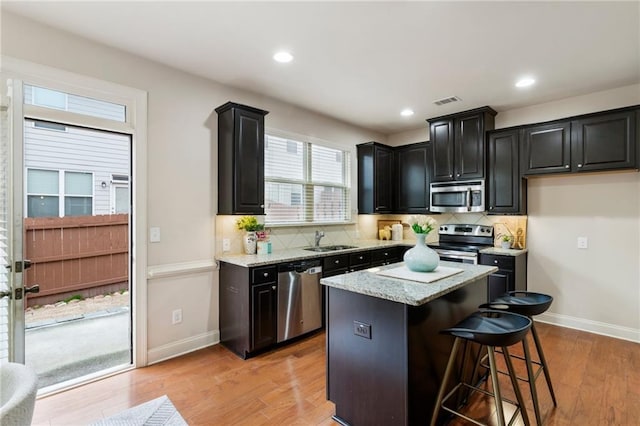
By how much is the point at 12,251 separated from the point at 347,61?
282 centimetres

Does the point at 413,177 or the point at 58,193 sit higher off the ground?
the point at 413,177

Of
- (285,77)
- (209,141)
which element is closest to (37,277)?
(209,141)

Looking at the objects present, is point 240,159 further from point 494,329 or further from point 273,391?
point 494,329

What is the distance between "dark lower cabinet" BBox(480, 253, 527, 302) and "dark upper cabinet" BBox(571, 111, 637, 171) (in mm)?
1249

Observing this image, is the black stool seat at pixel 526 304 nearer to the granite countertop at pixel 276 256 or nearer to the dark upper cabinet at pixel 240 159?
the granite countertop at pixel 276 256

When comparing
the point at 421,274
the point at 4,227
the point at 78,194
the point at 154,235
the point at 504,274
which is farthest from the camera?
the point at 78,194

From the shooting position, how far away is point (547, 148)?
3.74m

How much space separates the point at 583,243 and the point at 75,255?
6.36 metres

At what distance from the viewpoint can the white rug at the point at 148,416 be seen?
6.74ft

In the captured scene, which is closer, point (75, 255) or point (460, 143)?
point (75, 255)

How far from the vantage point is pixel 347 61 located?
291 centimetres

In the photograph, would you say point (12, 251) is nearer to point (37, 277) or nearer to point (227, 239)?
point (227, 239)

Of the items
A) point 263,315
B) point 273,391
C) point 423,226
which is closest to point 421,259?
point 423,226

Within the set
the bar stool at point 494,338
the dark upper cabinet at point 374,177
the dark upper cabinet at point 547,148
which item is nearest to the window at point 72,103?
the bar stool at point 494,338
